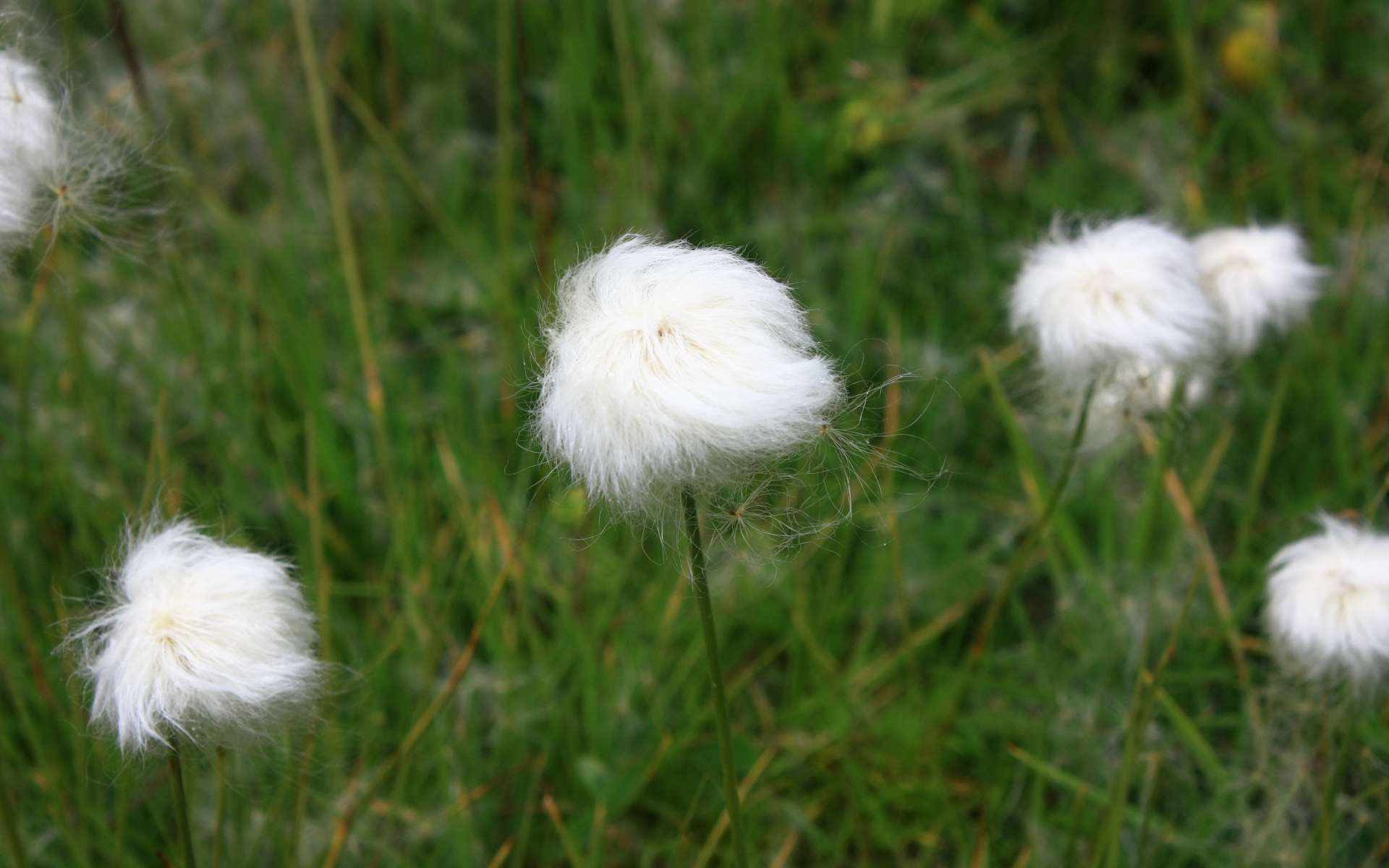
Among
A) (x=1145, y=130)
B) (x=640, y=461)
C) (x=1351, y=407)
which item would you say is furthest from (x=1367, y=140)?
(x=640, y=461)

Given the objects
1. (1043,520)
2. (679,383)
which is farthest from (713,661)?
(1043,520)

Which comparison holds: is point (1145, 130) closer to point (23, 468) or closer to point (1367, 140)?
point (1367, 140)

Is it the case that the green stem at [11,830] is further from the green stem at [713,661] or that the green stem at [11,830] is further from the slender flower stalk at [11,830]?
the green stem at [713,661]

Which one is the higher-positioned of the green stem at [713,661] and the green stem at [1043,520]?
the green stem at [1043,520]

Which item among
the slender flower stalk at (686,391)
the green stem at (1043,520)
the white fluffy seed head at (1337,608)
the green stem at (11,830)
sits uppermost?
the green stem at (1043,520)

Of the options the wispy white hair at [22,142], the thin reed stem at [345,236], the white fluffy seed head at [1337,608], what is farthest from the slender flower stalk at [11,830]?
the white fluffy seed head at [1337,608]

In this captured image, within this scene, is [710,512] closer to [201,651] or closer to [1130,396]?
[201,651]
